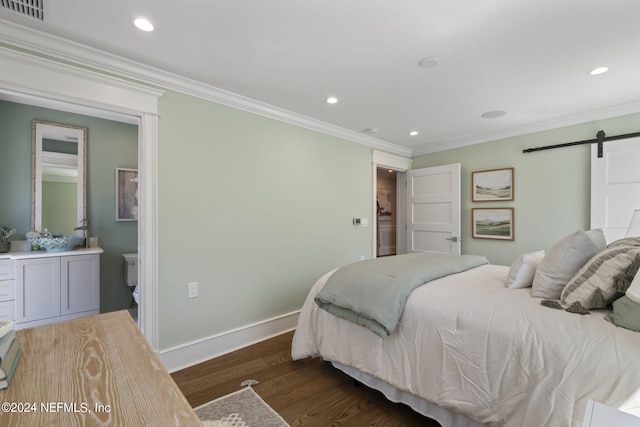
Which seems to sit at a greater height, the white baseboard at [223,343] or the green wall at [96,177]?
the green wall at [96,177]

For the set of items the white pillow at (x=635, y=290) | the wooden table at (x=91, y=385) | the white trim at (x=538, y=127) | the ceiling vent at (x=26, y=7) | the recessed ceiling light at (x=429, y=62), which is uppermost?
the ceiling vent at (x=26, y=7)

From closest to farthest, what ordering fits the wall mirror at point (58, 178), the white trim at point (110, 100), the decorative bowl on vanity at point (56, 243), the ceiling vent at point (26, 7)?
the ceiling vent at point (26, 7) < the white trim at point (110, 100) < the decorative bowl on vanity at point (56, 243) < the wall mirror at point (58, 178)

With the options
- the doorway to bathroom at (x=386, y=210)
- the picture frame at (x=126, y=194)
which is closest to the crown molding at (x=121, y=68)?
the picture frame at (x=126, y=194)

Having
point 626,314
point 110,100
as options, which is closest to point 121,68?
point 110,100

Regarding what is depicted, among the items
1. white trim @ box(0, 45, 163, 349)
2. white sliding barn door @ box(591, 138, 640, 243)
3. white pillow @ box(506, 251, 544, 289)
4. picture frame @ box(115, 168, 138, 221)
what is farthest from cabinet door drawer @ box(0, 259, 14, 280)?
white sliding barn door @ box(591, 138, 640, 243)

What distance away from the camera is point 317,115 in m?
3.17

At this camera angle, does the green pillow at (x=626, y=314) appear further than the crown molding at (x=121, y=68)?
No

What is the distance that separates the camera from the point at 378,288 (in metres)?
1.81

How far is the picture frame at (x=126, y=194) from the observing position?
10.8 ft

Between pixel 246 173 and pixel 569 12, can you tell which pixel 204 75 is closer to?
pixel 246 173

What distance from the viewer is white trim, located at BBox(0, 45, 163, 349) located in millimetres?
1761

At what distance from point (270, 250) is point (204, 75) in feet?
5.57

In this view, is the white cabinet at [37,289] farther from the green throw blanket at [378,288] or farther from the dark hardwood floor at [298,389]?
the green throw blanket at [378,288]

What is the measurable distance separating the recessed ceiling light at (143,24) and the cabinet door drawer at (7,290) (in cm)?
256
